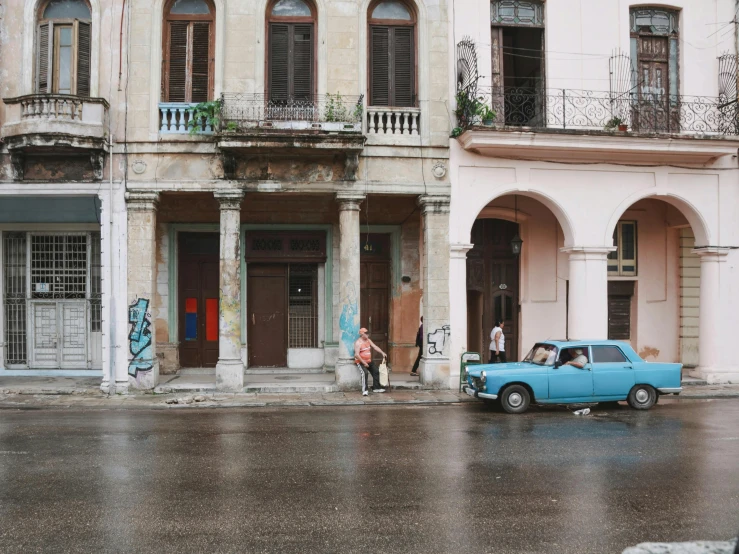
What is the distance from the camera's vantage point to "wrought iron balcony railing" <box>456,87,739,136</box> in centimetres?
1630

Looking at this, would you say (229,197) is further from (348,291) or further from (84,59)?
(84,59)

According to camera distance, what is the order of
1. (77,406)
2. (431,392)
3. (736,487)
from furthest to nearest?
1. (431,392)
2. (77,406)
3. (736,487)

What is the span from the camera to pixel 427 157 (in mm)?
16203

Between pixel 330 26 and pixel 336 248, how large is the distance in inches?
235

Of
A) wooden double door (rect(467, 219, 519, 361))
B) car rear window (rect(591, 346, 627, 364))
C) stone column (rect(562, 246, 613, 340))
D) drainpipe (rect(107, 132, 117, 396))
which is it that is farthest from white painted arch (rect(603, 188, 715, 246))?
drainpipe (rect(107, 132, 117, 396))

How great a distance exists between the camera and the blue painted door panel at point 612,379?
12.9m

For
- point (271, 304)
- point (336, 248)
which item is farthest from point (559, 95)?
point (271, 304)

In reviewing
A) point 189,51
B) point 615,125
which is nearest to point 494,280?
point 615,125

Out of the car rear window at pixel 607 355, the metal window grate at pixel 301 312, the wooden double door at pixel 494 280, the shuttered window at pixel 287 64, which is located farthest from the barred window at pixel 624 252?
the shuttered window at pixel 287 64

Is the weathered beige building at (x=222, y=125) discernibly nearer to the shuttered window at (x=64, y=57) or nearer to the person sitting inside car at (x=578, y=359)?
the shuttered window at (x=64, y=57)

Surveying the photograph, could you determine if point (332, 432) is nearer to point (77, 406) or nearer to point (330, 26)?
point (77, 406)

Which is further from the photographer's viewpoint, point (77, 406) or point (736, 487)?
point (77, 406)

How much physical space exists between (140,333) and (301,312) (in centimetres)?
467

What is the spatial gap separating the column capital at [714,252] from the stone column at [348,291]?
29.9 feet
